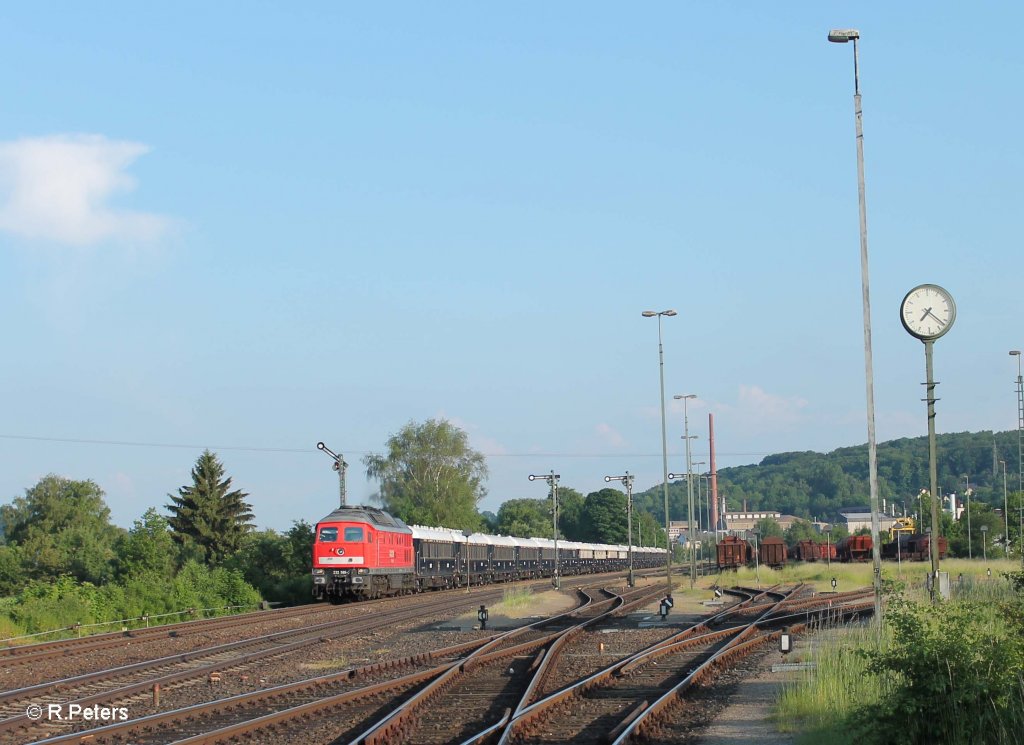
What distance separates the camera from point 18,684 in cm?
1805

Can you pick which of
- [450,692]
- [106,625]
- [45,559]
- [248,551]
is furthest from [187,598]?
[45,559]

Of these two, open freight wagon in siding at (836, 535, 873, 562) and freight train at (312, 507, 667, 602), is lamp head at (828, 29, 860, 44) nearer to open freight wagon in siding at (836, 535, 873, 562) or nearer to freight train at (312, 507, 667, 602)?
freight train at (312, 507, 667, 602)

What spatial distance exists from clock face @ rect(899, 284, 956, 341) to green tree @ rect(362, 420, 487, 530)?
233 feet

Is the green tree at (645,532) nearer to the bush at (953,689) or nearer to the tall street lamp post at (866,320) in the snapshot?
the tall street lamp post at (866,320)

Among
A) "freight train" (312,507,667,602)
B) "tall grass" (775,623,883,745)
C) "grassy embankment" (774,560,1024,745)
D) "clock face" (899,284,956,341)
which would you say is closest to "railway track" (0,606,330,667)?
"freight train" (312,507,667,602)

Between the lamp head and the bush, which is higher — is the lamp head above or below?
above

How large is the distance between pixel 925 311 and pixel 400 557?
29442mm

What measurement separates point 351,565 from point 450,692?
84.2 feet

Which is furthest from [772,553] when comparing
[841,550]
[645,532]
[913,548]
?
[645,532]

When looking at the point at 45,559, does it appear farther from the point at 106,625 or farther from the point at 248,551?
the point at 106,625

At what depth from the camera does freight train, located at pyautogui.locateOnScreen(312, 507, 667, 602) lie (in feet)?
136

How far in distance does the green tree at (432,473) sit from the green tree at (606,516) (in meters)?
60.8

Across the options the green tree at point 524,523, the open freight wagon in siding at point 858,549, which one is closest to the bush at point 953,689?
the open freight wagon in siding at point 858,549

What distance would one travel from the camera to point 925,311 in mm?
21484
